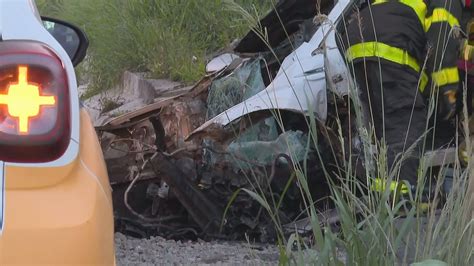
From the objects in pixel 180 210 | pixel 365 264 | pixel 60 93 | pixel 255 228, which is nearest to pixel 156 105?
pixel 180 210

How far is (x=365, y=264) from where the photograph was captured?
11.1 feet

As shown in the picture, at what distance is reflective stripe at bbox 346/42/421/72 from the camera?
500 cm

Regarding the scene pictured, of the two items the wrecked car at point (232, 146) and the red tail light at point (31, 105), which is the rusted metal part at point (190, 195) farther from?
the red tail light at point (31, 105)

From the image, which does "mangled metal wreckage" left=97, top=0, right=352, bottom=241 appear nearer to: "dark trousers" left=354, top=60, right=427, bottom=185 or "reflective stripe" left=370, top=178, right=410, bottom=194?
"dark trousers" left=354, top=60, right=427, bottom=185

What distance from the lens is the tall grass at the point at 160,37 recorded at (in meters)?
10.5

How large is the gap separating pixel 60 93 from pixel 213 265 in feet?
8.15

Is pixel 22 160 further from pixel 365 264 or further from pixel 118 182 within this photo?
pixel 118 182

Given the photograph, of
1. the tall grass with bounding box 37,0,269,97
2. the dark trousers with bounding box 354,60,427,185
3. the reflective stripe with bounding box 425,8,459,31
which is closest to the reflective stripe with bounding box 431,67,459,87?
the dark trousers with bounding box 354,60,427,185

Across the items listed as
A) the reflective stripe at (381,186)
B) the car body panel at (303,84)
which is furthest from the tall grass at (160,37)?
the reflective stripe at (381,186)

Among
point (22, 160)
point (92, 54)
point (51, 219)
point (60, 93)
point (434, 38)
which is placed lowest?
point (51, 219)

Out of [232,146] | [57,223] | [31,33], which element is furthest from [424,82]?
[57,223]

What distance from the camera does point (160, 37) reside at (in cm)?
1067

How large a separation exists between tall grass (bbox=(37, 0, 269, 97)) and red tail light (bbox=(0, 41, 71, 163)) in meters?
7.52

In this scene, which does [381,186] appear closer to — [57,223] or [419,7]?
[57,223]
